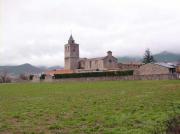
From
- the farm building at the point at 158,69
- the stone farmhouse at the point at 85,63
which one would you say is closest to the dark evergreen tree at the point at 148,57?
the stone farmhouse at the point at 85,63

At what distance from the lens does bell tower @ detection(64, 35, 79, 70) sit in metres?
165

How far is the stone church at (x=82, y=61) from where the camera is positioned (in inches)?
6097

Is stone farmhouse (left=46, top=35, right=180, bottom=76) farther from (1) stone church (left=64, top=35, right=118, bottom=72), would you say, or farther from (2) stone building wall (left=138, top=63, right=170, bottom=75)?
(2) stone building wall (left=138, top=63, right=170, bottom=75)

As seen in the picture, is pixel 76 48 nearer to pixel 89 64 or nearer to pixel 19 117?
pixel 89 64

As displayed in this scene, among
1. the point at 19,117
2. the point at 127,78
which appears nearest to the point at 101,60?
the point at 127,78

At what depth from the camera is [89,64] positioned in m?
162

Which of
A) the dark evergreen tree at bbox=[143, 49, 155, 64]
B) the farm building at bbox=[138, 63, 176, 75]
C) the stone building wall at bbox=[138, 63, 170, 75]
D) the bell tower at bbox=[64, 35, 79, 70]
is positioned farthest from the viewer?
the bell tower at bbox=[64, 35, 79, 70]

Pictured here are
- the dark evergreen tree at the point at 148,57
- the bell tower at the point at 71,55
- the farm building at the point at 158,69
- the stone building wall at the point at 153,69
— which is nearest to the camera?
the farm building at the point at 158,69

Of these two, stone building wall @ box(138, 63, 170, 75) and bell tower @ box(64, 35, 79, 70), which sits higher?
bell tower @ box(64, 35, 79, 70)

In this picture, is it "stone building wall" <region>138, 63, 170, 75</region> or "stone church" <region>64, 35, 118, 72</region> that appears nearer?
"stone building wall" <region>138, 63, 170, 75</region>

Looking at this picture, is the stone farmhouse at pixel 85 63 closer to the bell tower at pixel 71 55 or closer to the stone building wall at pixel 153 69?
the bell tower at pixel 71 55

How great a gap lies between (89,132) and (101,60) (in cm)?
14452

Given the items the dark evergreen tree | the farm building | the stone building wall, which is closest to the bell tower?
the dark evergreen tree

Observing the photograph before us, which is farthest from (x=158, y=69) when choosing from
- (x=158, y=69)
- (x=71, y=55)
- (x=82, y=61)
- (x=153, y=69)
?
(x=71, y=55)
